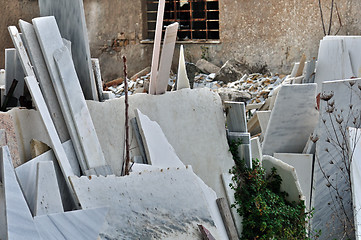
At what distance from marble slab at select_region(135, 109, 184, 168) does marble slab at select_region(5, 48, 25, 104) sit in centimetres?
94

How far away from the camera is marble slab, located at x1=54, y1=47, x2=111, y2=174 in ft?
14.0

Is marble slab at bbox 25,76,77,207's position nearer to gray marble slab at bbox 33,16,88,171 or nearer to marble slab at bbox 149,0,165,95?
gray marble slab at bbox 33,16,88,171

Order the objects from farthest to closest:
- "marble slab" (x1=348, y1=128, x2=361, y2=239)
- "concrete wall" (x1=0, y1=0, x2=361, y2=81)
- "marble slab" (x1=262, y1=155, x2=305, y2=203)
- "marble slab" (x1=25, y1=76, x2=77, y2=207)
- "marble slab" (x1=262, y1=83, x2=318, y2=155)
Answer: "concrete wall" (x1=0, y1=0, x2=361, y2=81) < "marble slab" (x1=262, y1=83, x2=318, y2=155) < "marble slab" (x1=348, y1=128, x2=361, y2=239) < "marble slab" (x1=262, y1=155, x2=305, y2=203) < "marble slab" (x1=25, y1=76, x2=77, y2=207)

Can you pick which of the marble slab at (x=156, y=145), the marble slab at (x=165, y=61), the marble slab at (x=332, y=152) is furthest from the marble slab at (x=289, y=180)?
the marble slab at (x=332, y=152)

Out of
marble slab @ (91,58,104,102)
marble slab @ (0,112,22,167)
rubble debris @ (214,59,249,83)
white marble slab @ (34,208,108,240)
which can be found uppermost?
marble slab @ (91,58,104,102)

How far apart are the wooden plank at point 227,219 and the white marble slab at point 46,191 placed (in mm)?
1287

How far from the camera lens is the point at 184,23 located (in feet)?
50.9

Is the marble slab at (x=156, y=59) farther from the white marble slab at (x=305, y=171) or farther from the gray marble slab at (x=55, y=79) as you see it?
the white marble slab at (x=305, y=171)

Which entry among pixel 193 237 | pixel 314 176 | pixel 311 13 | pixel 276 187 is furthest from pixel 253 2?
pixel 193 237

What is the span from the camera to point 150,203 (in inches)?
160

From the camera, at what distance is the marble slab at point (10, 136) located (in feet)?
12.6

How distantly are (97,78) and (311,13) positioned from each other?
9.58 meters

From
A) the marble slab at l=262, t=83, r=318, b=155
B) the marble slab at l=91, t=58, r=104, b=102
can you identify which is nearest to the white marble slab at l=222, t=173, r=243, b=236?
the marble slab at l=91, t=58, r=104, b=102

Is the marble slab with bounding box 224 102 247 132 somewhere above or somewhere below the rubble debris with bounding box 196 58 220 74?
above
